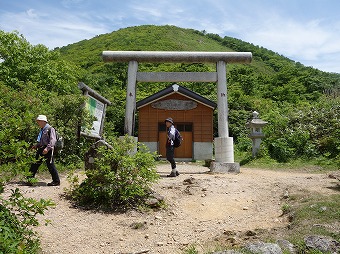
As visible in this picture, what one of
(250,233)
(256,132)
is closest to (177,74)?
(256,132)

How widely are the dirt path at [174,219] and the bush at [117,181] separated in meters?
0.33

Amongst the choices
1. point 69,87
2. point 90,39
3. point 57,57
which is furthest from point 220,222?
point 90,39

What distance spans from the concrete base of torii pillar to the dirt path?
2113mm

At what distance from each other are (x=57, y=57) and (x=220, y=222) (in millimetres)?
24481

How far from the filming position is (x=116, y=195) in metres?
6.66

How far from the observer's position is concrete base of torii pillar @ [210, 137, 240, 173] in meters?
11.0

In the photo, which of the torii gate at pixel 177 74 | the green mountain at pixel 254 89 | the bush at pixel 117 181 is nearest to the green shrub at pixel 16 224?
the bush at pixel 117 181

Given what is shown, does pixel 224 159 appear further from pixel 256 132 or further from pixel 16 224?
pixel 16 224

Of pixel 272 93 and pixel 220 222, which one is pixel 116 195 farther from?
pixel 272 93

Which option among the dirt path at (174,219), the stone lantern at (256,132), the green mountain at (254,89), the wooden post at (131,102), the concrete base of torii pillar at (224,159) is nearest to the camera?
the dirt path at (174,219)

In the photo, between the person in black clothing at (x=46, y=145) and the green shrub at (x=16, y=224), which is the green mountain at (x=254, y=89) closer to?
the person in black clothing at (x=46, y=145)

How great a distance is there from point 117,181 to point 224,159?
5.35 metres

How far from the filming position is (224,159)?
11.2 m

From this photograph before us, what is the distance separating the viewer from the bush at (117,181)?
6.57 meters
